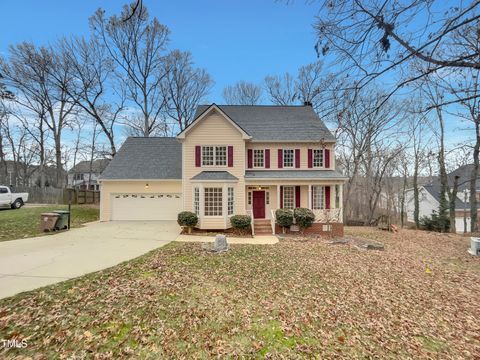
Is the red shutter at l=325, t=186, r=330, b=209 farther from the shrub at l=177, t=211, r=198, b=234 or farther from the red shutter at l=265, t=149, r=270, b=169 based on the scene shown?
the shrub at l=177, t=211, r=198, b=234

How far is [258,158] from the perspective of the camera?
15.8 metres

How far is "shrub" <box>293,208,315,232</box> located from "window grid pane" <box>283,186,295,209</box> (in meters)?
2.11

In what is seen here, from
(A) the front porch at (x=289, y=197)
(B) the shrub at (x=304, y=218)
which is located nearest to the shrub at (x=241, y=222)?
(A) the front porch at (x=289, y=197)

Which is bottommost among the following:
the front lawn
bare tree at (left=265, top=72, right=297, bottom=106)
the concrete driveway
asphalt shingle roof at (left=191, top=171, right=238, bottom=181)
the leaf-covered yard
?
the leaf-covered yard

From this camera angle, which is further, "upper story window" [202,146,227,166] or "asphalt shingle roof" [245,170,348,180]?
"asphalt shingle roof" [245,170,348,180]

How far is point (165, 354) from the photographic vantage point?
3.45 m

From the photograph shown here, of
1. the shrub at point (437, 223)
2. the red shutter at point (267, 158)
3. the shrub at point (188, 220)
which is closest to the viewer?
the shrub at point (188, 220)

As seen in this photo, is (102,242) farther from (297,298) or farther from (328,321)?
(328,321)

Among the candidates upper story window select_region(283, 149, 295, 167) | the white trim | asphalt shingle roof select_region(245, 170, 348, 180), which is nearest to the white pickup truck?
the white trim

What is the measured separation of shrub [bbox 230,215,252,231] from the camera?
13086mm

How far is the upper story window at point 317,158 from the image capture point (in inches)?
626

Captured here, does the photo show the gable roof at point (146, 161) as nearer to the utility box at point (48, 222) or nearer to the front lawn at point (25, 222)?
the front lawn at point (25, 222)

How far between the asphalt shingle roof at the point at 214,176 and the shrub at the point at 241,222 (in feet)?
7.73

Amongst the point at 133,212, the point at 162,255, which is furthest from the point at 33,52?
the point at 162,255
